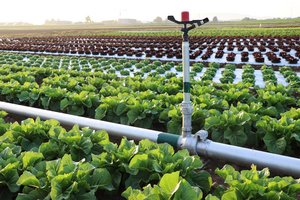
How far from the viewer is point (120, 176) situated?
3.61 meters

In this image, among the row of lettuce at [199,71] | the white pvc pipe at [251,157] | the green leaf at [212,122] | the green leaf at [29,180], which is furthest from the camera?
the row of lettuce at [199,71]

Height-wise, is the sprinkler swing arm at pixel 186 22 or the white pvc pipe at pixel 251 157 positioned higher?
the sprinkler swing arm at pixel 186 22

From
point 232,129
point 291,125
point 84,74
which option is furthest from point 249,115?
point 84,74

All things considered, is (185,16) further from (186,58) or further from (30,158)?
(30,158)

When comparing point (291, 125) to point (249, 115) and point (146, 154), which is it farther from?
point (146, 154)

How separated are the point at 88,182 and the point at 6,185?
0.86 meters

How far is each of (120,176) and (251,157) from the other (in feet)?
4.53

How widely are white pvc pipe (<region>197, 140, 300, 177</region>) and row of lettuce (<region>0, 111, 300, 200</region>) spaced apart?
12.2 inches

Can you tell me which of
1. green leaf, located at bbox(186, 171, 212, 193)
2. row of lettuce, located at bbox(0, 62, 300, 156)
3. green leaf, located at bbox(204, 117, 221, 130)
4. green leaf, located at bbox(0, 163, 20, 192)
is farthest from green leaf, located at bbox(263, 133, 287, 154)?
green leaf, located at bbox(0, 163, 20, 192)

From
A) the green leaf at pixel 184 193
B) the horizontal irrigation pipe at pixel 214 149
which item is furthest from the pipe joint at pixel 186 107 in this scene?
the green leaf at pixel 184 193

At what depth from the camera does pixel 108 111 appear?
19.6 ft

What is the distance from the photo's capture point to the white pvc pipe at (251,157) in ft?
11.6

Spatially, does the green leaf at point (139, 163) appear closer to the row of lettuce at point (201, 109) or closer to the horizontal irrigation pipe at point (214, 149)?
the horizontal irrigation pipe at point (214, 149)

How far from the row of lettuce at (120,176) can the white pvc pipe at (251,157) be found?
31 cm
